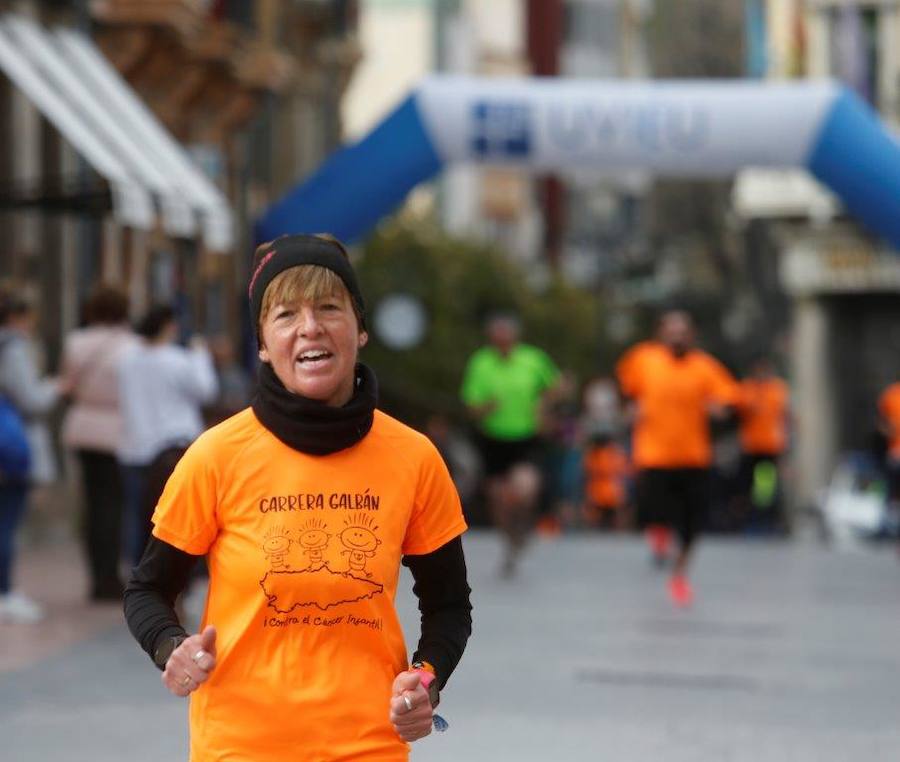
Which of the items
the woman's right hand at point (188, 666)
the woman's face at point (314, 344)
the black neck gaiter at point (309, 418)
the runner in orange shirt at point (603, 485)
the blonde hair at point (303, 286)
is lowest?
the runner in orange shirt at point (603, 485)

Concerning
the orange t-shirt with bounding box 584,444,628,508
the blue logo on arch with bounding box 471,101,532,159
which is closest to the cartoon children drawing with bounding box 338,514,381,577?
the blue logo on arch with bounding box 471,101,532,159

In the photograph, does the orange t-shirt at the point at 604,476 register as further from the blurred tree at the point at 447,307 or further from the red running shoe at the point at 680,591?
the red running shoe at the point at 680,591

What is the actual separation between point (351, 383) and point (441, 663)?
0.52 m

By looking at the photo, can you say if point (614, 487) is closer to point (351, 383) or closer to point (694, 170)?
point (694, 170)

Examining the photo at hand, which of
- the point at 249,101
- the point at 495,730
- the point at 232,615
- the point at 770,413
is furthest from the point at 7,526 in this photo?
the point at 249,101

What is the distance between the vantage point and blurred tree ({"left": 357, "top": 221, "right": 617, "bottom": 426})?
4206 centimetres

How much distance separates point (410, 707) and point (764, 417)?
2340 centimetres

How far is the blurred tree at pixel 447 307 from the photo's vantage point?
4206 cm

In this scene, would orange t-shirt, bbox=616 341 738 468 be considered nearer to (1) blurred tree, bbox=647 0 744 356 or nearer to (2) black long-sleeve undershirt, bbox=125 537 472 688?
(2) black long-sleeve undershirt, bbox=125 537 472 688

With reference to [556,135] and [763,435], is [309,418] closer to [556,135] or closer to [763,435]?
[556,135]

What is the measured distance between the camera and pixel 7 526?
43.2 ft

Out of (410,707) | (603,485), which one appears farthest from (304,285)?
(603,485)

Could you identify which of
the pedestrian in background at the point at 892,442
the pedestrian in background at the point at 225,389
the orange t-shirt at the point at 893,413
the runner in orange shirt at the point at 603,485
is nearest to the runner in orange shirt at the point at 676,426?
the pedestrian in background at the point at 225,389

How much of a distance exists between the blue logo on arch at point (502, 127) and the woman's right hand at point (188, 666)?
43.0ft
